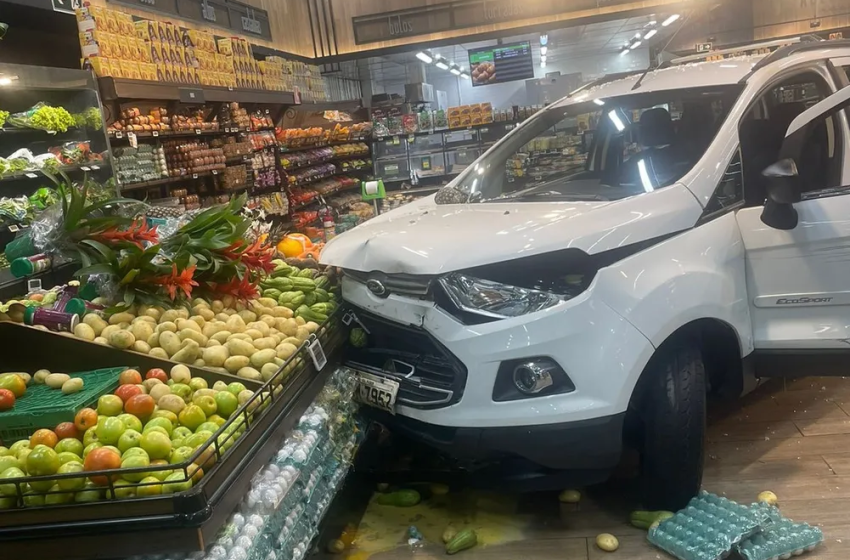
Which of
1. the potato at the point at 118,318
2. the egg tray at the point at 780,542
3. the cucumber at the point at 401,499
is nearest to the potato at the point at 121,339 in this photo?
the potato at the point at 118,318

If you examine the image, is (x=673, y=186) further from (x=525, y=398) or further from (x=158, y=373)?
(x=158, y=373)

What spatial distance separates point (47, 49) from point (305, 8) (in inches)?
258

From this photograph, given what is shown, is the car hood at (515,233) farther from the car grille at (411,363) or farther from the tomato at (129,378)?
the tomato at (129,378)

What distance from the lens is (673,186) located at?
2744 mm

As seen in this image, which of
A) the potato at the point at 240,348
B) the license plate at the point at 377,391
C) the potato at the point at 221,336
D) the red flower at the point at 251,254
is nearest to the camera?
the potato at the point at 240,348

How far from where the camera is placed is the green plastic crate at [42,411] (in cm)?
204

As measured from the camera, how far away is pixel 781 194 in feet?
9.07

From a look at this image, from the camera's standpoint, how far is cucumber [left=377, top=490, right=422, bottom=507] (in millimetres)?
3059

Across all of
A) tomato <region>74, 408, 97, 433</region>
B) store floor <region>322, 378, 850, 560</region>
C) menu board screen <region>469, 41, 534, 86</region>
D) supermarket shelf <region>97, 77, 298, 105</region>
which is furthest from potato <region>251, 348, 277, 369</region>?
menu board screen <region>469, 41, 534, 86</region>

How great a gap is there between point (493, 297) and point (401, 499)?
115 centimetres

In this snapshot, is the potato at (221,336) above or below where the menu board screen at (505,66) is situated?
Result: below

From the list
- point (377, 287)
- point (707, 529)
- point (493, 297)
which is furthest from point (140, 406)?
point (707, 529)

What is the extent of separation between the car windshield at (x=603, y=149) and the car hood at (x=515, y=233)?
0.60ft

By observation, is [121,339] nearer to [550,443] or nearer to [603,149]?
[550,443]
